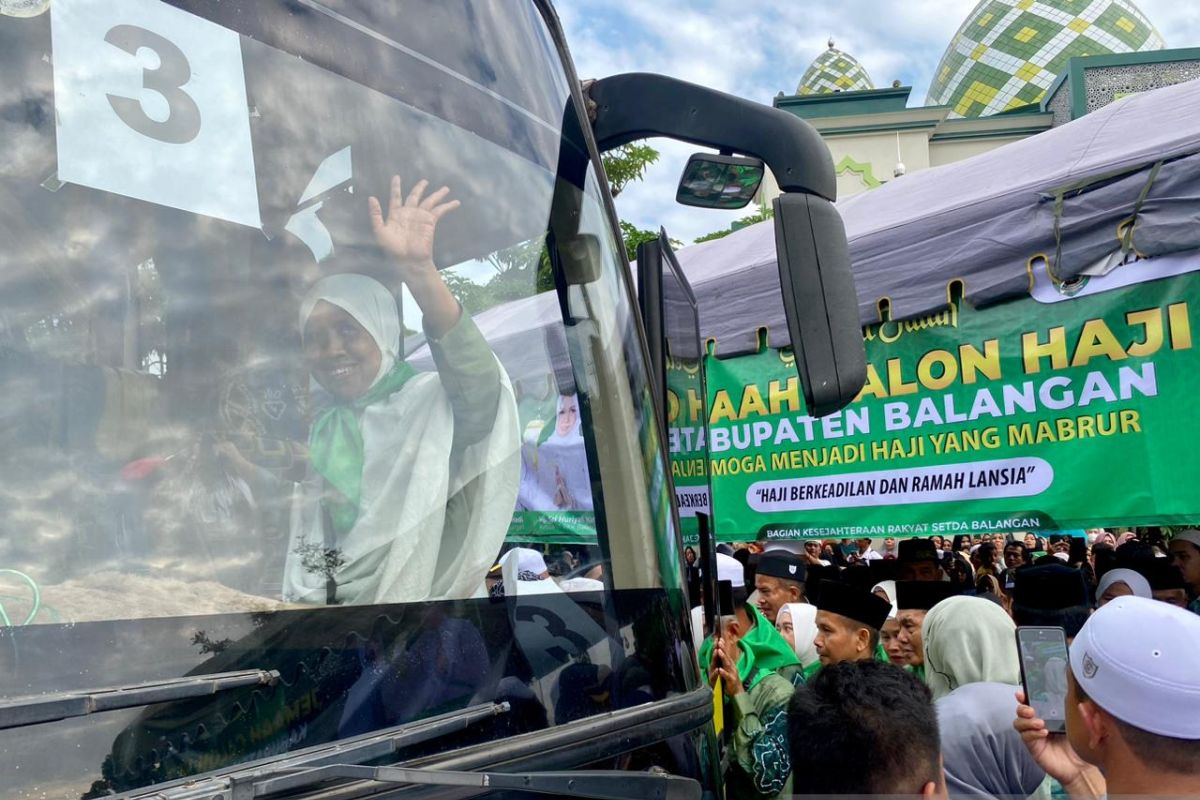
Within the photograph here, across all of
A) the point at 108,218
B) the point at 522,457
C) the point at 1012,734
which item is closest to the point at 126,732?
the point at 108,218

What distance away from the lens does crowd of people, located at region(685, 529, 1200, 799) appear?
192 cm

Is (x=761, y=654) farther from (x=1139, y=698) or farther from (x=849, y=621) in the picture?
(x=1139, y=698)

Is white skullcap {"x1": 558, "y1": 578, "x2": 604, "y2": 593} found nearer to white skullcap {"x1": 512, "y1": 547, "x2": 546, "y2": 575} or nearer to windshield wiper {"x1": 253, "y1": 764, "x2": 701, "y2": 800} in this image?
white skullcap {"x1": 512, "y1": 547, "x2": 546, "y2": 575}

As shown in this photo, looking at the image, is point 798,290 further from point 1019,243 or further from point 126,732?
point 1019,243

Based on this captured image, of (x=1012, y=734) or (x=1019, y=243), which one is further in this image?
(x=1019, y=243)

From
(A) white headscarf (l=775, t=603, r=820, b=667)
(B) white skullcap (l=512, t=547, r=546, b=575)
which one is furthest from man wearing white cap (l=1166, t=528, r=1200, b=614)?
(B) white skullcap (l=512, t=547, r=546, b=575)

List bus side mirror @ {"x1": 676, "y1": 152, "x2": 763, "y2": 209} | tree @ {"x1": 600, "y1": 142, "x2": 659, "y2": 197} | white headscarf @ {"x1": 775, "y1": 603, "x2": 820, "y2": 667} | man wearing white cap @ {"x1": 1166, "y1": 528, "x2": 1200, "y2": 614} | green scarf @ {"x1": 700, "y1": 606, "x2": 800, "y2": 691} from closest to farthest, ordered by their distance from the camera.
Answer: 1. bus side mirror @ {"x1": 676, "y1": 152, "x2": 763, "y2": 209}
2. green scarf @ {"x1": 700, "y1": 606, "x2": 800, "y2": 691}
3. white headscarf @ {"x1": 775, "y1": 603, "x2": 820, "y2": 667}
4. man wearing white cap @ {"x1": 1166, "y1": 528, "x2": 1200, "y2": 614}
5. tree @ {"x1": 600, "y1": 142, "x2": 659, "y2": 197}

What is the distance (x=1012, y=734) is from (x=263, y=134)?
264 cm

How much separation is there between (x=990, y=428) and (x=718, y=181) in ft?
6.32

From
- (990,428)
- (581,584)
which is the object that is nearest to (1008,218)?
(990,428)

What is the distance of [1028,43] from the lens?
35.4 metres

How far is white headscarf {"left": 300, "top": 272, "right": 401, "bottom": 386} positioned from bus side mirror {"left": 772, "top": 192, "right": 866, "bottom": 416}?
76 centimetres

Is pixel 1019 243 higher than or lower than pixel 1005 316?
higher

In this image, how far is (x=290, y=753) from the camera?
1.24 metres
